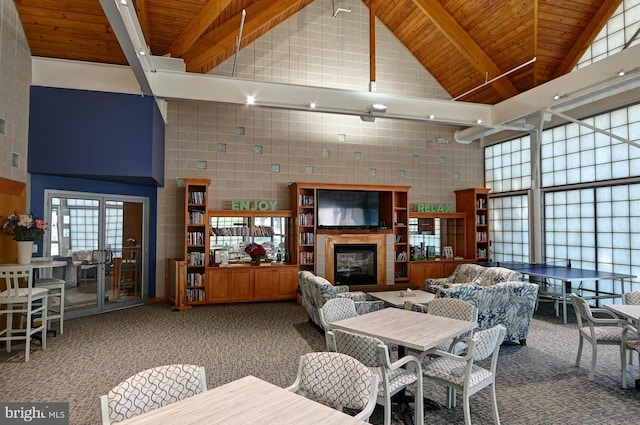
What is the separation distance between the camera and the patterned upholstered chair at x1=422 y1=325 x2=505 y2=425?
288cm

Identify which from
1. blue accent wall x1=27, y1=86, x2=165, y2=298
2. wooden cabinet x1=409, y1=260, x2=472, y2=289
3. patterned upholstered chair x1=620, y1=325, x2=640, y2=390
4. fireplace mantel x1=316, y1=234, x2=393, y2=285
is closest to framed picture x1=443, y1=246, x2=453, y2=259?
wooden cabinet x1=409, y1=260, x2=472, y2=289

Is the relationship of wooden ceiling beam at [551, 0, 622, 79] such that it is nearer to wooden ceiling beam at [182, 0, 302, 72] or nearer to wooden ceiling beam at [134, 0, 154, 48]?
wooden ceiling beam at [182, 0, 302, 72]

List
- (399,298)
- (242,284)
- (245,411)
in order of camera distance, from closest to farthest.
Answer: (245,411)
(399,298)
(242,284)

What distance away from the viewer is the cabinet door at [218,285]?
26.0 feet

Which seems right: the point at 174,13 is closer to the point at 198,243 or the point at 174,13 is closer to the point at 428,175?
the point at 198,243

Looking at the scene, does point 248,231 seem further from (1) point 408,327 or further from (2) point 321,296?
(1) point 408,327

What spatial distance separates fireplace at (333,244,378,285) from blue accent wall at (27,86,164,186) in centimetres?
424

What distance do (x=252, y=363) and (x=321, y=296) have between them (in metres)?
1.32

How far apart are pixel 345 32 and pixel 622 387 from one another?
8695 millimetres

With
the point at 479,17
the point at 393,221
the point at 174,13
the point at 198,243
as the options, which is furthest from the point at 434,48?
the point at 198,243

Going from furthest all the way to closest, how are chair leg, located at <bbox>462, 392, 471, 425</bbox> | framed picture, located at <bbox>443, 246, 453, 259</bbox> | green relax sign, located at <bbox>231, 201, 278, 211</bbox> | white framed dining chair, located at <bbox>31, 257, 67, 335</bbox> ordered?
framed picture, located at <bbox>443, 246, 453, 259</bbox>
green relax sign, located at <bbox>231, 201, 278, 211</bbox>
white framed dining chair, located at <bbox>31, 257, 67, 335</bbox>
chair leg, located at <bbox>462, 392, 471, 425</bbox>

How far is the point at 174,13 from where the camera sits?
7078mm

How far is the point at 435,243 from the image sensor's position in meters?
10.3

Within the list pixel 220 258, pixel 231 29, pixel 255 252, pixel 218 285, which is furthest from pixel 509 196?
pixel 231 29
